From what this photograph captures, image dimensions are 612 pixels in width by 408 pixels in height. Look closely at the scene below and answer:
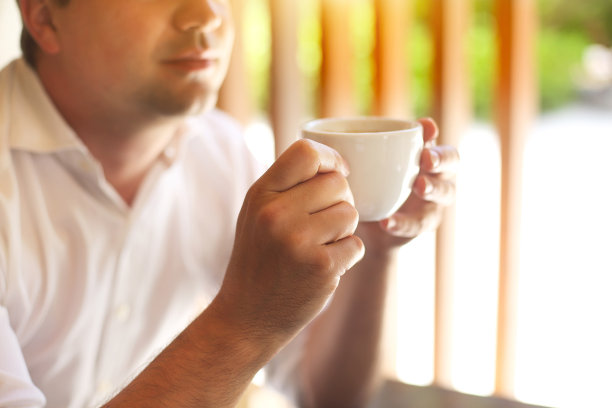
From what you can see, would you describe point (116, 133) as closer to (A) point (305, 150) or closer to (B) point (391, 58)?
(A) point (305, 150)

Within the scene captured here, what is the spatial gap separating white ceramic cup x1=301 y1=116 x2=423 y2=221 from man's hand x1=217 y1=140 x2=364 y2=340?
0.02 m

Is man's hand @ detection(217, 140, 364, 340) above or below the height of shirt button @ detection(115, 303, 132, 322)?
above

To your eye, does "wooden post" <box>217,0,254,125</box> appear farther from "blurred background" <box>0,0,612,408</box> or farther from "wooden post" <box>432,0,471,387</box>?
"wooden post" <box>432,0,471,387</box>

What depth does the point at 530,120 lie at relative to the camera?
5.95 feet

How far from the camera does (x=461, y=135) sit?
1.85 m

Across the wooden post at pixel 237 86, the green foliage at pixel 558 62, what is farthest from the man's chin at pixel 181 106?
the green foliage at pixel 558 62

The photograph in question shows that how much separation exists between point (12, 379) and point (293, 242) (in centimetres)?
44

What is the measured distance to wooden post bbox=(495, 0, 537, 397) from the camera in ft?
5.59

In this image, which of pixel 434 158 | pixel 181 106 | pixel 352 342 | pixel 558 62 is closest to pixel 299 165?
pixel 434 158

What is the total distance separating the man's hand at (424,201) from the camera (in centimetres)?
85

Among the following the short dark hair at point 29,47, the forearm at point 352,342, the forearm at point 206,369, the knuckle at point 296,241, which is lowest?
the forearm at point 352,342

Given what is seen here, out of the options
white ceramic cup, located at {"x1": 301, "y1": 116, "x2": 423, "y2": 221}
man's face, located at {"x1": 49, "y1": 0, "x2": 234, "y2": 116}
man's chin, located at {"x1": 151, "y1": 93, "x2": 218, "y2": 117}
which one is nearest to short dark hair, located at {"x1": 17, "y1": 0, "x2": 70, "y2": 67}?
man's face, located at {"x1": 49, "y1": 0, "x2": 234, "y2": 116}

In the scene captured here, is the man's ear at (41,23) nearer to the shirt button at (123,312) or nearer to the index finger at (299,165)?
the shirt button at (123,312)

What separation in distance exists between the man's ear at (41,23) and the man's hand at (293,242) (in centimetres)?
62
